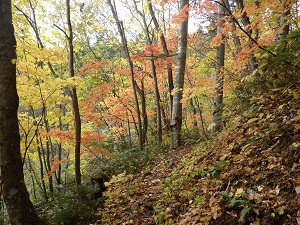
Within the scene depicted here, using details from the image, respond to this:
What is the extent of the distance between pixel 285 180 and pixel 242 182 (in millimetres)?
538

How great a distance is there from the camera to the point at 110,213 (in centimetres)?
470

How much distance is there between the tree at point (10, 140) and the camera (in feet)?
13.1

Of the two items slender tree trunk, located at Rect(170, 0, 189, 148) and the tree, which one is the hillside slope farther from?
slender tree trunk, located at Rect(170, 0, 189, 148)

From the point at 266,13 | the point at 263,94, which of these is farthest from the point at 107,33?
the point at 263,94

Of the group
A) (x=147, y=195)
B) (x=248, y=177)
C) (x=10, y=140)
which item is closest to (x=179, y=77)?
(x=147, y=195)

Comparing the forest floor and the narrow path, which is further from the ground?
the forest floor

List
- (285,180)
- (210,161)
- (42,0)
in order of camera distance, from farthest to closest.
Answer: (42,0), (210,161), (285,180)

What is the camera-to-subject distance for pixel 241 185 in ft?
9.33

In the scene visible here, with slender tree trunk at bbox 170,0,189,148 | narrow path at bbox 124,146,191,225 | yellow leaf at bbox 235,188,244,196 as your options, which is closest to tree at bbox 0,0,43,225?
narrow path at bbox 124,146,191,225

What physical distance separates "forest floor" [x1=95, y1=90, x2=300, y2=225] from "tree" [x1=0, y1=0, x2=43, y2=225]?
1.52m

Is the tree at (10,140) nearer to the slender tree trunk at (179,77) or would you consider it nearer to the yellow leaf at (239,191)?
the yellow leaf at (239,191)

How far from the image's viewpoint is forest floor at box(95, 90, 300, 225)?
234 centimetres

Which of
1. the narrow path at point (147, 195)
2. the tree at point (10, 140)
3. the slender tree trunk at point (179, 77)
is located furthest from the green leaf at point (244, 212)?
the slender tree trunk at point (179, 77)

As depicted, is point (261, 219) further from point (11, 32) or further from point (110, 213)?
point (11, 32)
